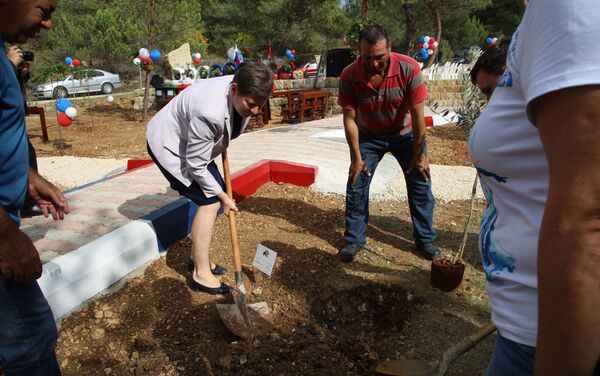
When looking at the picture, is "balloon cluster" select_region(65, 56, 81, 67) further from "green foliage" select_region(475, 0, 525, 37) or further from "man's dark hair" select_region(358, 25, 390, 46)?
"green foliage" select_region(475, 0, 525, 37)

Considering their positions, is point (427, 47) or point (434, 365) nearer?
point (434, 365)

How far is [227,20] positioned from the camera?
2888 cm

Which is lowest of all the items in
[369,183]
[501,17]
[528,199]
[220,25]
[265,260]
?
[265,260]

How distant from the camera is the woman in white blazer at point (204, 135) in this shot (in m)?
2.64

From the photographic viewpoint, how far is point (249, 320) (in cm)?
260

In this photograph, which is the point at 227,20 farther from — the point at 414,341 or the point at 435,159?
the point at 414,341

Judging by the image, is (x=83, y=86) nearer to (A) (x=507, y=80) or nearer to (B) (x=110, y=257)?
(B) (x=110, y=257)

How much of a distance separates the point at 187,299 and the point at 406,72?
2285mm

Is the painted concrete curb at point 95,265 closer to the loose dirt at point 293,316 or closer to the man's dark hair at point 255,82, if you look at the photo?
the loose dirt at point 293,316

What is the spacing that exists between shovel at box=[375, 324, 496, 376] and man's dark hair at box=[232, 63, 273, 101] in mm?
1624

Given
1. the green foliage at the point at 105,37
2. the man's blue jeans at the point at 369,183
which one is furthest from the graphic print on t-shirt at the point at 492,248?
the green foliage at the point at 105,37

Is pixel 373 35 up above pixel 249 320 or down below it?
above

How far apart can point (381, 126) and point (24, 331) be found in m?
2.78

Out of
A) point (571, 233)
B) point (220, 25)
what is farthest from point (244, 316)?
point (220, 25)
